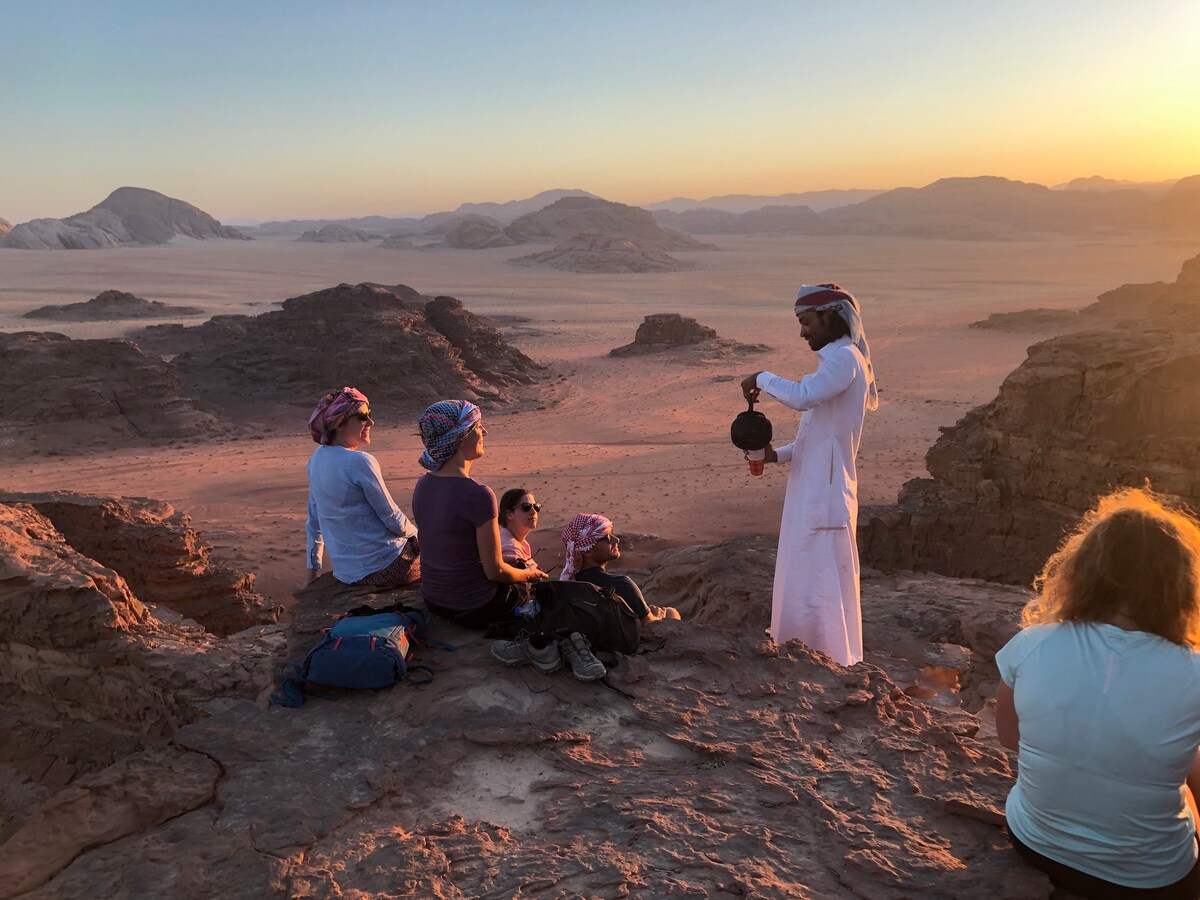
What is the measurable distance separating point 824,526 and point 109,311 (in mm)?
37397

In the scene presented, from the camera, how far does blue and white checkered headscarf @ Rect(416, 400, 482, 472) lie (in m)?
3.89

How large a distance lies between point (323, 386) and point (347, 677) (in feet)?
57.4

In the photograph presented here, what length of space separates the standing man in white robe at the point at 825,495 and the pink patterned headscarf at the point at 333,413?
2065 mm

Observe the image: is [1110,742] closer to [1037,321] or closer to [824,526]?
[824,526]

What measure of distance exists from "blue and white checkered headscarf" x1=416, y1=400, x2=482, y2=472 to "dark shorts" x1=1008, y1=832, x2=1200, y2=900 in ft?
8.48

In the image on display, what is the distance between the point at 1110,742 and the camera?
88.3 inches

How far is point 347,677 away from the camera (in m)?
3.56

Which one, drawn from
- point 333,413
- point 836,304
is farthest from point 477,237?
point 836,304

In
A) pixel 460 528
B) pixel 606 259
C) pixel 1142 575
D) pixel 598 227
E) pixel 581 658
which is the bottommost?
pixel 581 658

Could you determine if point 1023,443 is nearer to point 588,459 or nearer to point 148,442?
→ point 588,459

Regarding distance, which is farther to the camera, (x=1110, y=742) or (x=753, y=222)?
(x=753, y=222)

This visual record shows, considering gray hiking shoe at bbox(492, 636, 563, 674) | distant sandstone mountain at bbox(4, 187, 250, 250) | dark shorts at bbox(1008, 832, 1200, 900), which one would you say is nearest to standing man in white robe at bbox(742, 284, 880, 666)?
gray hiking shoe at bbox(492, 636, 563, 674)

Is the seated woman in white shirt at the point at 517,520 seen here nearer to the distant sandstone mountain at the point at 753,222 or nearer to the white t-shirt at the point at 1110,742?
the white t-shirt at the point at 1110,742

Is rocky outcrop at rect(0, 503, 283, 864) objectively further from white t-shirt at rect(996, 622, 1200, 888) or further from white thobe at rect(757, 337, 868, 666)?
white t-shirt at rect(996, 622, 1200, 888)
